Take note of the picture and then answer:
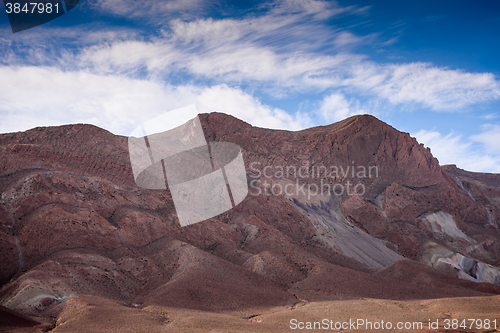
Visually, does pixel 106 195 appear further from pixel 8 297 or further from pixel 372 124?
pixel 372 124

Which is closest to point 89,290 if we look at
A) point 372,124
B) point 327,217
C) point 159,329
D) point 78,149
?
point 159,329

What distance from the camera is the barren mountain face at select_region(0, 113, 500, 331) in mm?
24969

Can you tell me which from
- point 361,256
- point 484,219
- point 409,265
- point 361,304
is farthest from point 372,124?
point 361,304

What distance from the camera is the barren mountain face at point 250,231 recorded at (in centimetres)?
2497

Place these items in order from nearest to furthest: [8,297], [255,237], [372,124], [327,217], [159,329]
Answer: [159,329]
[8,297]
[255,237]
[327,217]
[372,124]

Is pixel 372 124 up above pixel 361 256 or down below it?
above

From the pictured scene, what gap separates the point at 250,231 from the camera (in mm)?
38469

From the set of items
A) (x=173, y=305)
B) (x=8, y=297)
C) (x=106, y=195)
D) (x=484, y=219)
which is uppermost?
(x=106, y=195)

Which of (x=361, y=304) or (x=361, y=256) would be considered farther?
(x=361, y=256)

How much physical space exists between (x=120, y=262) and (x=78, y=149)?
1878 centimetres

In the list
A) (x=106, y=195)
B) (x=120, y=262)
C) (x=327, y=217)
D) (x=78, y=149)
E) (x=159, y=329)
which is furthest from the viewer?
(x=327, y=217)

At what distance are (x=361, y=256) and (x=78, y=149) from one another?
3632 centimetres

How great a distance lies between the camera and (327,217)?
49906mm

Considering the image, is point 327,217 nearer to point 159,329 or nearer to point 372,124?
point 372,124
